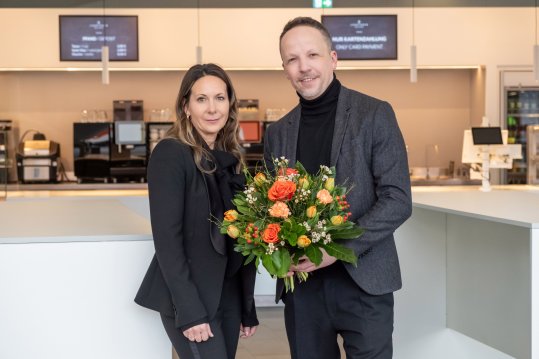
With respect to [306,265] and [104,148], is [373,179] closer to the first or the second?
[306,265]

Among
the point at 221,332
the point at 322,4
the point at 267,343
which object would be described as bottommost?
the point at 267,343

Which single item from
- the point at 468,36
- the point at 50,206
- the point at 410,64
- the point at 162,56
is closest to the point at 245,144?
the point at 162,56

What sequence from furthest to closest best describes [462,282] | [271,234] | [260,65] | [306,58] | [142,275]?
1. [260,65]
2. [462,282]
3. [142,275]
4. [306,58]
5. [271,234]

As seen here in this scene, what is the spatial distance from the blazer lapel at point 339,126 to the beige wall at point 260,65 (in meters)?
6.32

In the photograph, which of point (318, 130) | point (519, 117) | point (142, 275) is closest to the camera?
point (318, 130)

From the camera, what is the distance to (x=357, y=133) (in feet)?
7.47

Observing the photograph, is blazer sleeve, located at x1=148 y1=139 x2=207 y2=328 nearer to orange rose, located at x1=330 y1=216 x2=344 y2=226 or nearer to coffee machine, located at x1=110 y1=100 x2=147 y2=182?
orange rose, located at x1=330 y1=216 x2=344 y2=226

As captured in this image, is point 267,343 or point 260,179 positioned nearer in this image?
point 260,179

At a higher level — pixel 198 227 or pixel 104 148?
pixel 104 148

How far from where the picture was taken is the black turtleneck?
7.74 feet

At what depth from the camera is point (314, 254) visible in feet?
6.53

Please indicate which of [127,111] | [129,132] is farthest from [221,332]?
[127,111]

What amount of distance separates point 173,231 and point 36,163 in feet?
22.1

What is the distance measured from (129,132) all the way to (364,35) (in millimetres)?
2705
